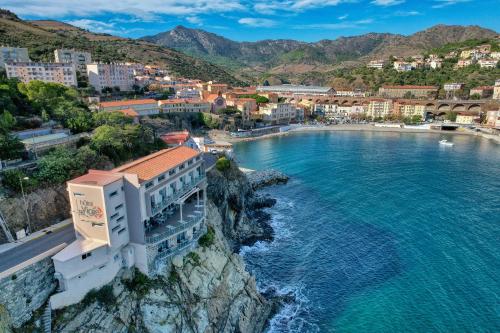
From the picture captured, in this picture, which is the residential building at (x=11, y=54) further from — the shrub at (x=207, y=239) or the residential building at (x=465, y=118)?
the residential building at (x=465, y=118)

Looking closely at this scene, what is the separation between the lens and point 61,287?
2114cm

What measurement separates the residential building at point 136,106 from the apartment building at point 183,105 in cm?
464

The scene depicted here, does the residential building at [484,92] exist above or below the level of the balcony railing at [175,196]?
above

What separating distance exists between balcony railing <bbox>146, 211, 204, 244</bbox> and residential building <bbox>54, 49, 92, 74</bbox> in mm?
84191

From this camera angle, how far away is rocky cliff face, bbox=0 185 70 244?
24530 mm

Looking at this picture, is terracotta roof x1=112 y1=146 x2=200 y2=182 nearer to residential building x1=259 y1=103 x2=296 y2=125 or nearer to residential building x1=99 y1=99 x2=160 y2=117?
residential building x1=99 y1=99 x2=160 y2=117

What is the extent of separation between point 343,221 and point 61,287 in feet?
124

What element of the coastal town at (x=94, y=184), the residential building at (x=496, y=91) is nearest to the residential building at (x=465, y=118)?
the residential building at (x=496, y=91)

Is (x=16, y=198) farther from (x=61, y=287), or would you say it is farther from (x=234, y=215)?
(x=234, y=215)

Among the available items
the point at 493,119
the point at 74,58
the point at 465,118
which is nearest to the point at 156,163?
the point at 74,58

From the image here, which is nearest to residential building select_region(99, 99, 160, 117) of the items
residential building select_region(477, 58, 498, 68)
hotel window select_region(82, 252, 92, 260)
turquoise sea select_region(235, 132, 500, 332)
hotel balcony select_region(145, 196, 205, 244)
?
turquoise sea select_region(235, 132, 500, 332)

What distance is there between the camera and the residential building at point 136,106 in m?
67.7

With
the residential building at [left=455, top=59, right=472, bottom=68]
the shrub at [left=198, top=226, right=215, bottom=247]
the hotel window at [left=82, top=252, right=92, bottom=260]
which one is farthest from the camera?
the residential building at [left=455, top=59, right=472, bottom=68]

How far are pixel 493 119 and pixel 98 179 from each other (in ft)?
468
